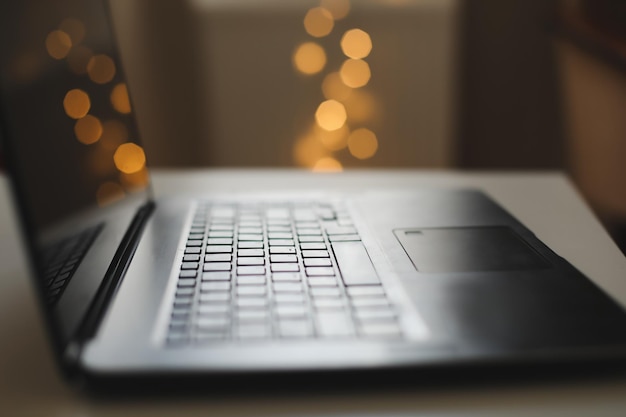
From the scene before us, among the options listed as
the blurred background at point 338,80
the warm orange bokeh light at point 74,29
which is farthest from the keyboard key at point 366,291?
the blurred background at point 338,80

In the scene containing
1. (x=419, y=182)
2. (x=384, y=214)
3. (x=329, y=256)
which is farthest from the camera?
(x=419, y=182)

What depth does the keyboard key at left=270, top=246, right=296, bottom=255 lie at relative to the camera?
0.58 meters

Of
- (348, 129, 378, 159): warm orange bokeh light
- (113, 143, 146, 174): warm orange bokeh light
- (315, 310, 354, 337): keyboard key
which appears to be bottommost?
(348, 129, 378, 159): warm orange bokeh light

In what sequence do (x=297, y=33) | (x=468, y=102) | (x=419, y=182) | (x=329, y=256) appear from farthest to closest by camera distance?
(x=468, y=102) → (x=297, y=33) → (x=419, y=182) → (x=329, y=256)

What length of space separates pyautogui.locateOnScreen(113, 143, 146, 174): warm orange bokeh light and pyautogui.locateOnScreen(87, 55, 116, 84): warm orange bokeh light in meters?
0.07

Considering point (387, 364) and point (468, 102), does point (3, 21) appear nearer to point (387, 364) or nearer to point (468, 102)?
point (387, 364)

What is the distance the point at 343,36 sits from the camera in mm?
1760

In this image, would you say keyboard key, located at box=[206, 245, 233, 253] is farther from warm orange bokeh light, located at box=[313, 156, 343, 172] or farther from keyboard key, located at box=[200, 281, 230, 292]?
warm orange bokeh light, located at box=[313, 156, 343, 172]

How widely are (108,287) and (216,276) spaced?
3.1 inches

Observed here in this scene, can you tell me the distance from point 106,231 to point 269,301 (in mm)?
194

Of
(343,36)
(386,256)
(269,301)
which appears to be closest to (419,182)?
(386,256)

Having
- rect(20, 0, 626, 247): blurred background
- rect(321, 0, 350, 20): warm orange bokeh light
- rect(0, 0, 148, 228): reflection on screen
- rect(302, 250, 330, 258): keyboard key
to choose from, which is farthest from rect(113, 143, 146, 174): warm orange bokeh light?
rect(321, 0, 350, 20): warm orange bokeh light

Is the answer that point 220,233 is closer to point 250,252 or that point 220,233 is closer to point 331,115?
point 250,252

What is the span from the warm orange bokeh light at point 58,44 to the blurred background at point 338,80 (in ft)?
3.68
